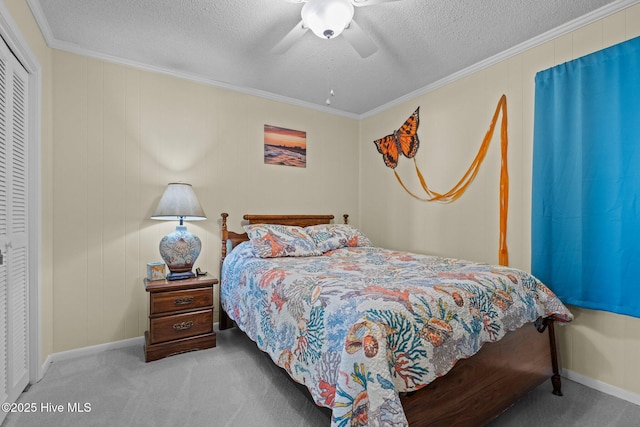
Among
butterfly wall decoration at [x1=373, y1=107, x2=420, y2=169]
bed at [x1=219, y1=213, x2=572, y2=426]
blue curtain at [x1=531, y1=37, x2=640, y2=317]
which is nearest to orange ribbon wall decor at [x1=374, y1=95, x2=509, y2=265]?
butterfly wall decoration at [x1=373, y1=107, x2=420, y2=169]

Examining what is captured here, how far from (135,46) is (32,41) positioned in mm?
655

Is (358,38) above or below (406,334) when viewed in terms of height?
above

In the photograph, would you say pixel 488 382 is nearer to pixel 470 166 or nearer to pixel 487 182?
pixel 487 182

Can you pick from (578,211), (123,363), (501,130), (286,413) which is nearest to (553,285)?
(578,211)

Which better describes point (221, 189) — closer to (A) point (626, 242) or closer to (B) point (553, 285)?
(B) point (553, 285)

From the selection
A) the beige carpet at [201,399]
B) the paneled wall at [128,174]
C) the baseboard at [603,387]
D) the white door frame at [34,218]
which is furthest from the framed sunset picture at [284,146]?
the baseboard at [603,387]

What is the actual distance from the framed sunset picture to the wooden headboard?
2.02 feet

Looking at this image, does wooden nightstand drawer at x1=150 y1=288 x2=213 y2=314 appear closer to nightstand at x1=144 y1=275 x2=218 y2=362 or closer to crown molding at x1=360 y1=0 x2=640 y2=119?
nightstand at x1=144 y1=275 x2=218 y2=362

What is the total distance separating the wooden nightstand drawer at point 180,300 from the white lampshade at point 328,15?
214 centimetres

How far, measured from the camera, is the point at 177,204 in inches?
101

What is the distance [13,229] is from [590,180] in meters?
3.63

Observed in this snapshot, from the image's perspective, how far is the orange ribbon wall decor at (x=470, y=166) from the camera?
2.56 m

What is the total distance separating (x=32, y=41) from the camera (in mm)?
2010

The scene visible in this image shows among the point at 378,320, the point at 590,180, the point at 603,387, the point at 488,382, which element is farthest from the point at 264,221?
the point at 603,387
